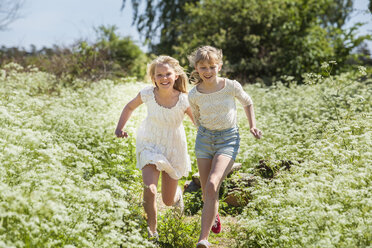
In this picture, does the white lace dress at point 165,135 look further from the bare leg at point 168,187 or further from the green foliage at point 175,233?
the green foliage at point 175,233

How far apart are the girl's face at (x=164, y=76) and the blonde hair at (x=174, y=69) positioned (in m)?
0.06

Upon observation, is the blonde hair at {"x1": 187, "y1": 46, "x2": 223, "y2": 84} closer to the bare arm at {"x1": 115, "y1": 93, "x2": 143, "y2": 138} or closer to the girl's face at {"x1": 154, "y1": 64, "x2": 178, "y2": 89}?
the girl's face at {"x1": 154, "y1": 64, "x2": 178, "y2": 89}

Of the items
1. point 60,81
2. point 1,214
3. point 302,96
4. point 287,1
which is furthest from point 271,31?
point 1,214

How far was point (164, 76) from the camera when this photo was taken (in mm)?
4367

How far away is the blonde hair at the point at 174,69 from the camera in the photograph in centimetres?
443

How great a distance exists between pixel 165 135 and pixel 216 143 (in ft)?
1.99

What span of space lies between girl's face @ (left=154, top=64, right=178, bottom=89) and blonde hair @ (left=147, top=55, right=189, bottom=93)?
0.19ft

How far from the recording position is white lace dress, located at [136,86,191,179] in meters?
4.29

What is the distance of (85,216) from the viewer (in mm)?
3119

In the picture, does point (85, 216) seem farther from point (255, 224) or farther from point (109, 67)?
point (109, 67)

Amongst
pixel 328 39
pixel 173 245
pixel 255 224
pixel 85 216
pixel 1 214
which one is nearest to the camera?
pixel 1 214

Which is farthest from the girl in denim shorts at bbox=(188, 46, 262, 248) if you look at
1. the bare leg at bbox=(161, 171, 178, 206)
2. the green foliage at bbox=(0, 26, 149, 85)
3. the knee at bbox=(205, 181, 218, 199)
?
the green foliage at bbox=(0, 26, 149, 85)

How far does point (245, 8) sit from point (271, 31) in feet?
5.12

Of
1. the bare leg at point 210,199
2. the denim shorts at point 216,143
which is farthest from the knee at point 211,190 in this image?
the denim shorts at point 216,143
